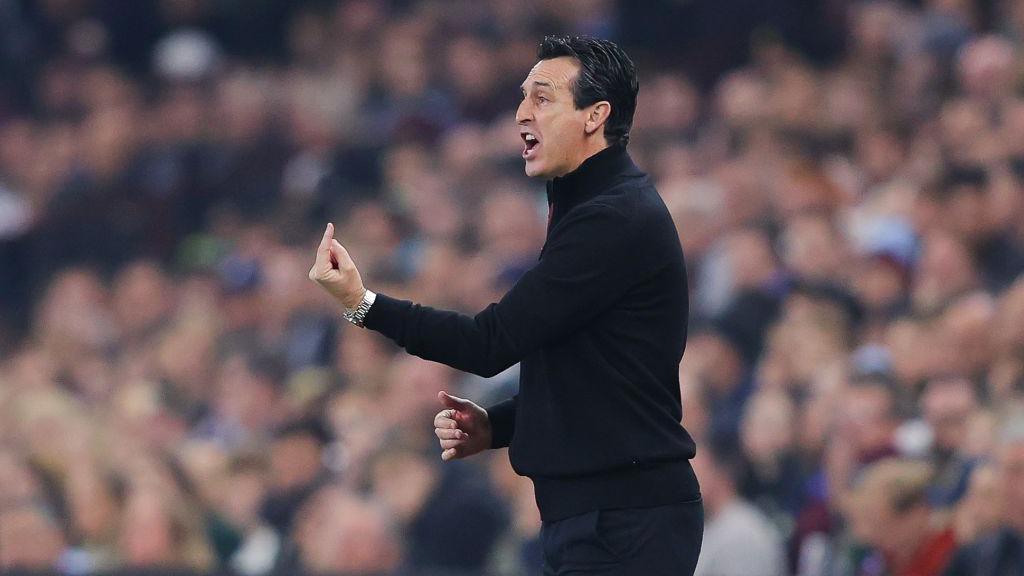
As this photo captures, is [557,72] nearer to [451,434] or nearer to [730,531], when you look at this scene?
[451,434]

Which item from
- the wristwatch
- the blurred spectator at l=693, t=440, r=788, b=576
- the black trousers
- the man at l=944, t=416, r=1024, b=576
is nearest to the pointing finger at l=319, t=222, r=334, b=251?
the wristwatch

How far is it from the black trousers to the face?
1.96 ft

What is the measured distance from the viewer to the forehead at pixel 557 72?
2.83 metres

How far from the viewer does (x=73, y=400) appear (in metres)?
7.05

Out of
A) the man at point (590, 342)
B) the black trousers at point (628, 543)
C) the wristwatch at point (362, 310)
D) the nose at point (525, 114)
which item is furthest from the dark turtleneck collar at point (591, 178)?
the black trousers at point (628, 543)

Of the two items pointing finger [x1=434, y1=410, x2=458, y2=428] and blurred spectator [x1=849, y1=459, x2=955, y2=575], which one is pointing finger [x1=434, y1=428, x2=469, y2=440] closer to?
pointing finger [x1=434, y1=410, x2=458, y2=428]

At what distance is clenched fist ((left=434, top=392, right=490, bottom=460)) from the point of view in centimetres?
296

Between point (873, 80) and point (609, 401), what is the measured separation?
158 inches

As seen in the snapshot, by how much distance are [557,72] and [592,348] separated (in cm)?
48

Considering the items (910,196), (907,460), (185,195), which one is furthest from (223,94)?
(907,460)

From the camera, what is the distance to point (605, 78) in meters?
2.82

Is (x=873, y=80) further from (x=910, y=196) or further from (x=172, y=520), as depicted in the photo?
(x=172, y=520)

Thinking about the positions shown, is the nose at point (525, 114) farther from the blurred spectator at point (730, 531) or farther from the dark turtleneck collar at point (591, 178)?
the blurred spectator at point (730, 531)

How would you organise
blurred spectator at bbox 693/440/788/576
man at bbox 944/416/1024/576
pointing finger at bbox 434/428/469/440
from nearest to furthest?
pointing finger at bbox 434/428/469/440 → man at bbox 944/416/1024/576 → blurred spectator at bbox 693/440/788/576
